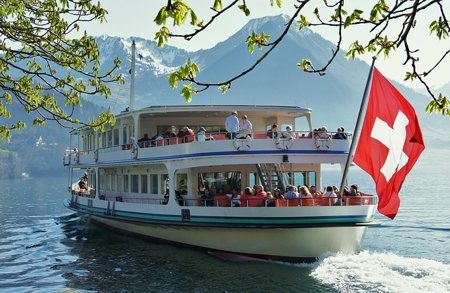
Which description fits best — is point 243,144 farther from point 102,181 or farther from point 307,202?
point 102,181

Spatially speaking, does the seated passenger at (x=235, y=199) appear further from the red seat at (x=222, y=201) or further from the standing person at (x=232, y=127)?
the standing person at (x=232, y=127)

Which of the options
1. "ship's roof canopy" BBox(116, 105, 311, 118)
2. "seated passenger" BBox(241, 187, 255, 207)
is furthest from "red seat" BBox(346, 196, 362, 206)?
"ship's roof canopy" BBox(116, 105, 311, 118)

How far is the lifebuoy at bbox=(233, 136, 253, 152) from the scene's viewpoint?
65.9 ft

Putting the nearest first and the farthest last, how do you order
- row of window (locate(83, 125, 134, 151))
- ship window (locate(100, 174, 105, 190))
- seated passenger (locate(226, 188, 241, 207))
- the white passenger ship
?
the white passenger ship → seated passenger (locate(226, 188, 241, 207)) → row of window (locate(83, 125, 134, 151)) → ship window (locate(100, 174, 105, 190))

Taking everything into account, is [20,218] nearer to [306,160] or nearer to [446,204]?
[306,160]

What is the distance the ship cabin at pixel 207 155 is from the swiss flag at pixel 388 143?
5.81m

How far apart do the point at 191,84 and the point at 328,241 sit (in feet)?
45.1

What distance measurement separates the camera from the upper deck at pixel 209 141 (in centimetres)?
2009

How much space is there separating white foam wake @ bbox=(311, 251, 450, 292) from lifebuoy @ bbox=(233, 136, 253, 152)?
4998mm

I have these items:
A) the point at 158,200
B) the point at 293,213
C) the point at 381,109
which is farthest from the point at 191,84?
the point at 158,200

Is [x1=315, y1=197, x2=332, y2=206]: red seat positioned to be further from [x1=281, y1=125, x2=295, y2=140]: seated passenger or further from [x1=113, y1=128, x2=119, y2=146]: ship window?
[x1=113, y1=128, x2=119, y2=146]: ship window

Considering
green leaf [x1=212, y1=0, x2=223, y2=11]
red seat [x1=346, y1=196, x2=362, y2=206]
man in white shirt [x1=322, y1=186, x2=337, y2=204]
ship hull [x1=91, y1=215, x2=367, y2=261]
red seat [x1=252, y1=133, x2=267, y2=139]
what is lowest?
ship hull [x1=91, y1=215, x2=367, y2=261]

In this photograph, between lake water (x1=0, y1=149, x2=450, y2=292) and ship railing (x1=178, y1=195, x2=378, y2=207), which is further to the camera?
ship railing (x1=178, y1=195, x2=378, y2=207)

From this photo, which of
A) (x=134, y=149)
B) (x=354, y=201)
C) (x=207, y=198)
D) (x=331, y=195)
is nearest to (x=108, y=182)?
(x=134, y=149)
